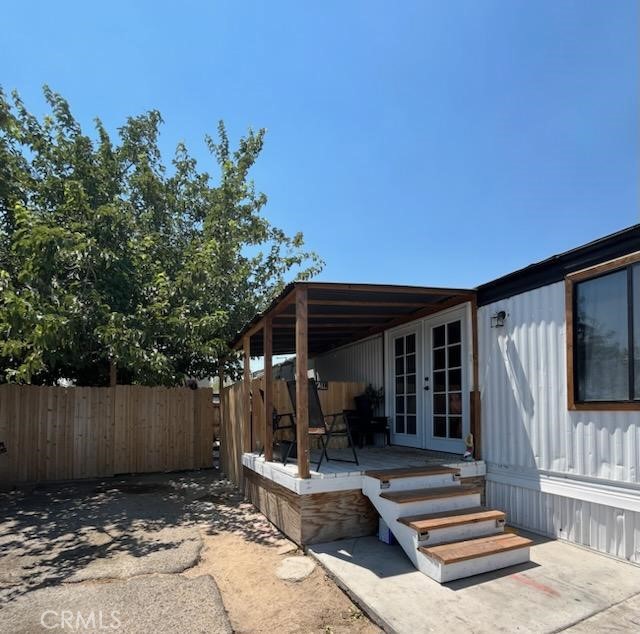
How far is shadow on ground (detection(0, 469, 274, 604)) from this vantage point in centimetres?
390

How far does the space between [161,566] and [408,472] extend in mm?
2394

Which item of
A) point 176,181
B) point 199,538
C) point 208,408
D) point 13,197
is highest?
point 176,181

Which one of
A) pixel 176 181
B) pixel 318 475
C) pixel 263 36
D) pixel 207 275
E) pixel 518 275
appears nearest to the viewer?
pixel 318 475

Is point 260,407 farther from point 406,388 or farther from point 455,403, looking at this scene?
point 455,403

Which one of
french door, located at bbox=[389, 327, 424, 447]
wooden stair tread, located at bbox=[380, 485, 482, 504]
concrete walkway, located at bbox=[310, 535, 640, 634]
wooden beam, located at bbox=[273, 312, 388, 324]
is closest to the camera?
concrete walkway, located at bbox=[310, 535, 640, 634]

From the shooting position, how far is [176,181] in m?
11.7

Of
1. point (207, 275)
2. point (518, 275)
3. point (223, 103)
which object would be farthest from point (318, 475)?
point (223, 103)

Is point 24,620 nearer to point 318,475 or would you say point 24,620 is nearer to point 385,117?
point 318,475

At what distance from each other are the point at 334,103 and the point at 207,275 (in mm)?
3973

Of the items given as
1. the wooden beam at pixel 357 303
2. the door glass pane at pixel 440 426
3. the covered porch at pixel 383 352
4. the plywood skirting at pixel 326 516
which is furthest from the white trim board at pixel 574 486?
the wooden beam at pixel 357 303

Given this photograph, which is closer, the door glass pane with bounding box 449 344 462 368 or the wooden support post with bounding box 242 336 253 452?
the door glass pane with bounding box 449 344 462 368

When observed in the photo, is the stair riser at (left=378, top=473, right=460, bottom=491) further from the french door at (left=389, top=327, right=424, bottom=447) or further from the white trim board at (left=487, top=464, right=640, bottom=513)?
the french door at (left=389, top=327, right=424, bottom=447)

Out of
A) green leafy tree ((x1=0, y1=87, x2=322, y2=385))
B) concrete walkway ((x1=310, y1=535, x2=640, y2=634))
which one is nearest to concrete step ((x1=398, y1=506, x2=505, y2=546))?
concrete walkway ((x1=310, y1=535, x2=640, y2=634))

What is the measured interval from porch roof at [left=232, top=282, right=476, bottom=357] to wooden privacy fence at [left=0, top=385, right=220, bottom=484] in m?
2.26
